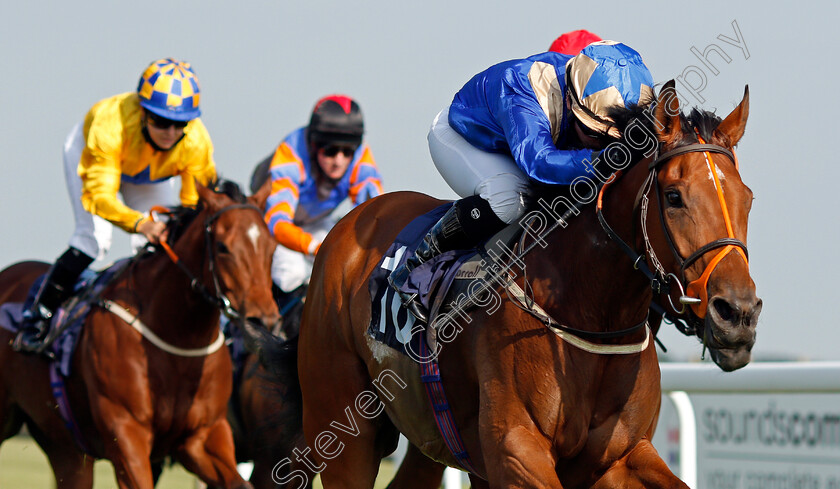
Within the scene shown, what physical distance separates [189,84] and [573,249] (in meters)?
3.48

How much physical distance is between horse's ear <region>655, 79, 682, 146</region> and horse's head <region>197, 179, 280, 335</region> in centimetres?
280

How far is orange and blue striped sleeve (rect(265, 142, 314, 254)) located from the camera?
612cm

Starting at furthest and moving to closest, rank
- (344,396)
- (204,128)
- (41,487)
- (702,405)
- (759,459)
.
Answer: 1. (41,487)
2. (204,128)
3. (702,405)
4. (759,459)
5. (344,396)

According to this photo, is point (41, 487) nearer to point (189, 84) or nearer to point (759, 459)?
point (189, 84)

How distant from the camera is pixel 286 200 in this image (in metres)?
6.47

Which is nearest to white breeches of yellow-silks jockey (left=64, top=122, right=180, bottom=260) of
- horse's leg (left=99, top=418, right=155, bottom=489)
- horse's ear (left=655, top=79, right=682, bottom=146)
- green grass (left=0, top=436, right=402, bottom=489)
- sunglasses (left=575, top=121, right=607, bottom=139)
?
horse's leg (left=99, top=418, right=155, bottom=489)

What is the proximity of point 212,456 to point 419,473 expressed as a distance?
1522 mm

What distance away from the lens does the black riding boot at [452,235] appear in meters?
3.67

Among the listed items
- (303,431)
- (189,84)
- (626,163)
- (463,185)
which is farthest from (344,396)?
(189,84)

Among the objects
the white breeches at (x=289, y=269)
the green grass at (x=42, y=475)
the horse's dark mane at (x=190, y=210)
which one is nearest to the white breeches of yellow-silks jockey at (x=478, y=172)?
the horse's dark mane at (x=190, y=210)

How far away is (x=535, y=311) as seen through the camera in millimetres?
3344

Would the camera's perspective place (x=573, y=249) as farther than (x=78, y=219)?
No

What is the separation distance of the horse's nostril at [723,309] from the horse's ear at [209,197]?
3.59 m

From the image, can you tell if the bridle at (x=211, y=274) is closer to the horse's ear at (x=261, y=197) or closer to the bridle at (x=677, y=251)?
the horse's ear at (x=261, y=197)
